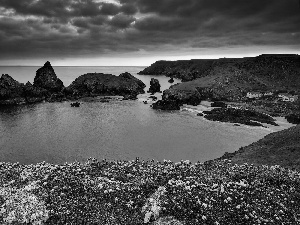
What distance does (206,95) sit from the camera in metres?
101

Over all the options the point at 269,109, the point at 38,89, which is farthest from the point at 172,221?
the point at 38,89

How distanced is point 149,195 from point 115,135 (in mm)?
35351

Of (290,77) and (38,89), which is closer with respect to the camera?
(38,89)

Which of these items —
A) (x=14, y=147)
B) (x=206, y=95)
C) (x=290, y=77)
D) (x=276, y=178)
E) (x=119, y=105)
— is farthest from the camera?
(x=290, y=77)

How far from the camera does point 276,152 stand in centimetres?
3334

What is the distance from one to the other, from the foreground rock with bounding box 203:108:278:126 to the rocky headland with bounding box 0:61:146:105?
43224 millimetres

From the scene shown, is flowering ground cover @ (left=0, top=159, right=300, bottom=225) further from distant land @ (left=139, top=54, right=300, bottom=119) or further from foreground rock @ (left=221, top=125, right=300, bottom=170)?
distant land @ (left=139, top=54, right=300, bottom=119)

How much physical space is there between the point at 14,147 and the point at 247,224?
43.4 m

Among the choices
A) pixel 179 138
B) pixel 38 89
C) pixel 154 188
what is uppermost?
pixel 38 89

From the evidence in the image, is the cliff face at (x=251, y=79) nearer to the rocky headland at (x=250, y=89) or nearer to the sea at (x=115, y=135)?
the rocky headland at (x=250, y=89)

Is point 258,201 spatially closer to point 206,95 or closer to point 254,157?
point 254,157

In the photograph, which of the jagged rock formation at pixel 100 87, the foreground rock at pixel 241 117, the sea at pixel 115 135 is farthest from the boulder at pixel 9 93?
the foreground rock at pixel 241 117

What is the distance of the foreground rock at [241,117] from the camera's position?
61781 mm

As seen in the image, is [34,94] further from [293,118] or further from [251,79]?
[251,79]
